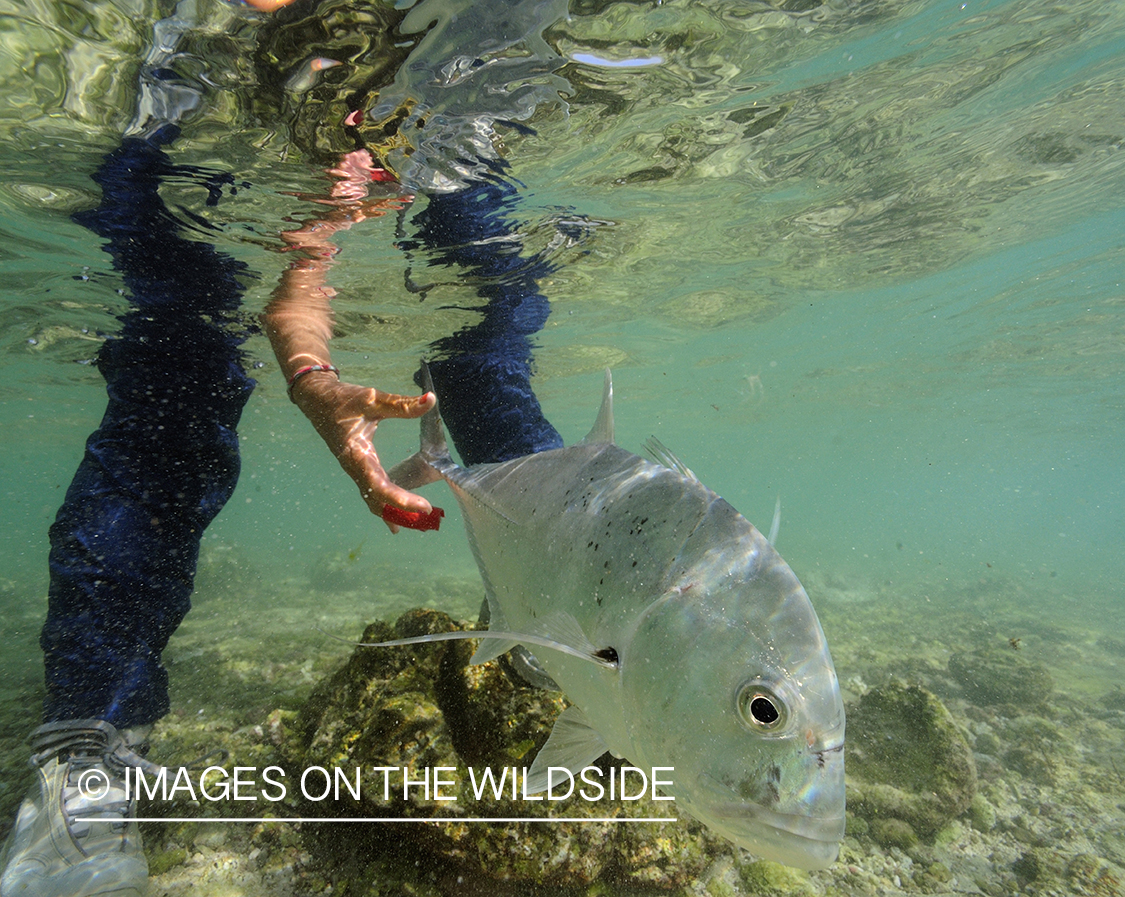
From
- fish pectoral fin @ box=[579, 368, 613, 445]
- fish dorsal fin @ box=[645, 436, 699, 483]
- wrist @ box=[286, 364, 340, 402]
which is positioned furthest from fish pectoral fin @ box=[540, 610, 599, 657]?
wrist @ box=[286, 364, 340, 402]

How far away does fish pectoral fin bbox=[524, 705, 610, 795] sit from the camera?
1764 mm

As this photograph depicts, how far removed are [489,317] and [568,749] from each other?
10.8 metres

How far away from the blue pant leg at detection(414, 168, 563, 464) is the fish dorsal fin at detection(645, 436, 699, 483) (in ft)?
9.99

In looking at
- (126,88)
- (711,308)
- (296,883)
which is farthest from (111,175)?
(711,308)

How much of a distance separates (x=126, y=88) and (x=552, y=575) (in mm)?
5867

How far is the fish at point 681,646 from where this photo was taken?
1.26 meters

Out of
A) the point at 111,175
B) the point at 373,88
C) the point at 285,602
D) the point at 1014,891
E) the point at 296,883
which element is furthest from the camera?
the point at 285,602

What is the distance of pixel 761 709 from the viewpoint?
1321 millimetres

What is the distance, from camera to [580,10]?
180 inches

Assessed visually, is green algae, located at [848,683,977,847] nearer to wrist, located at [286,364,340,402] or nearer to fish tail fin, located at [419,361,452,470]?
fish tail fin, located at [419,361,452,470]

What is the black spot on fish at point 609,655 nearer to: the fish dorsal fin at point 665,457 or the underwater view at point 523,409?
the underwater view at point 523,409

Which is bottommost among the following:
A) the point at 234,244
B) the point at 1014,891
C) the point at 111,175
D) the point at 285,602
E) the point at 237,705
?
the point at 285,602

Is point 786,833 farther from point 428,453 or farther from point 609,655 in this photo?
point 428,453

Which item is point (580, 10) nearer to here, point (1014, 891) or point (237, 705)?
point (237, 705)
